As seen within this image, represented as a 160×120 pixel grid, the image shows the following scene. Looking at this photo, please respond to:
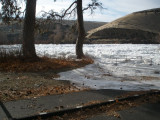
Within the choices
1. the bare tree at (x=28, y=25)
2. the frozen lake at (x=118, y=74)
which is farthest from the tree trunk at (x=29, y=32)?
the frozen lake at (x=118, y=74)

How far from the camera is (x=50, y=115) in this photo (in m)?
4.51

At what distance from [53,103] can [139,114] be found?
236cm

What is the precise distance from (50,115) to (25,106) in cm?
96

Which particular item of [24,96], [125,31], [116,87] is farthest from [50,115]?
[125,31]

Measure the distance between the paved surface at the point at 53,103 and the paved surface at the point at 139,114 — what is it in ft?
2.90

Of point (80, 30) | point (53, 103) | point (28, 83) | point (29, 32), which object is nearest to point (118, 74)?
point (28, 83)

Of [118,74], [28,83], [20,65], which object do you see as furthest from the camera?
[20,65]

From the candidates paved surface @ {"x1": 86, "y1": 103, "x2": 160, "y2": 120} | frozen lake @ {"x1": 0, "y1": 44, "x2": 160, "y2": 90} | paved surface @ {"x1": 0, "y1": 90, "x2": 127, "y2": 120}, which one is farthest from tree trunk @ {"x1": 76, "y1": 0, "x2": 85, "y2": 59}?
paved surface @ {"x1": 86, "y1": 103, "x2": 160, "y2": 120}

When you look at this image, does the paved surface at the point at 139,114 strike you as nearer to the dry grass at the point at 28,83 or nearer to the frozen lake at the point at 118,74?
the frozen lake at the point at 118,74

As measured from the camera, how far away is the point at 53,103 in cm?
536

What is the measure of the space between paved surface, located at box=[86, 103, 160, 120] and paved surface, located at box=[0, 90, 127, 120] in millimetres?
885

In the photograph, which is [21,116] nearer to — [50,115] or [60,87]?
[50,115]

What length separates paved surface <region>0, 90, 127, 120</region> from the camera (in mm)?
4645

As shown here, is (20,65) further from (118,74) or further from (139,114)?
(139,114)
